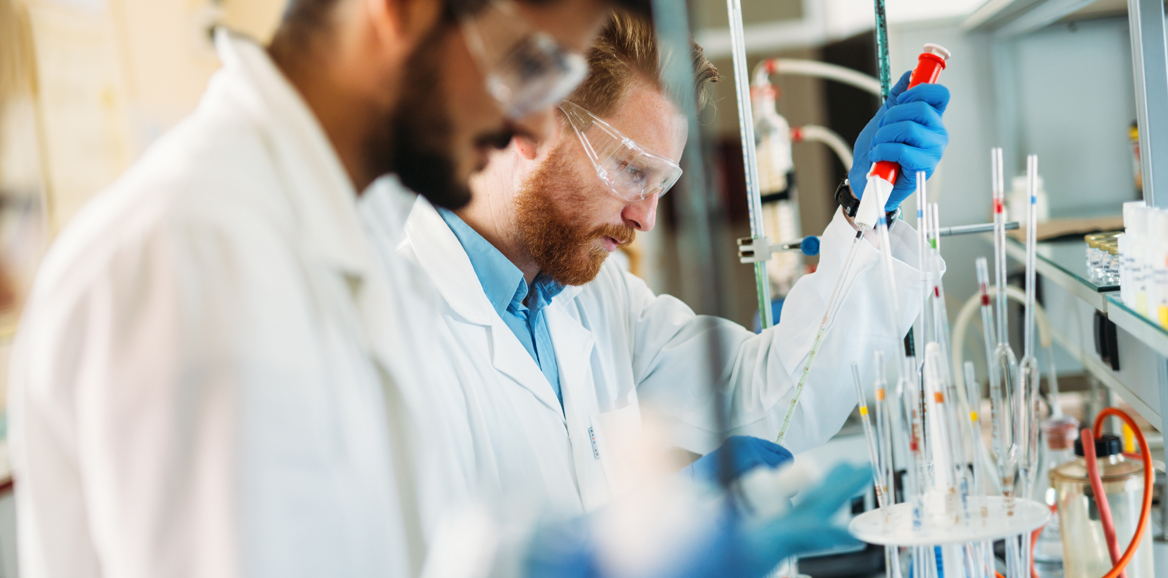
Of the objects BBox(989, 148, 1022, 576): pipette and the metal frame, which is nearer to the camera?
BBox(989, 148, 1022, 576): pipette

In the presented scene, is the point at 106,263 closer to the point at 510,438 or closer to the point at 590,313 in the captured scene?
the point at 510,438

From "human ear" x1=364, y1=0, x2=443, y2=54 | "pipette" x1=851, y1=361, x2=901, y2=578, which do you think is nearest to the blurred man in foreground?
"human ear" x1=364, y1=0, x2=443, y2=54

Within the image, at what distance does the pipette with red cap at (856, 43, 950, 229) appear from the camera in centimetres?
92

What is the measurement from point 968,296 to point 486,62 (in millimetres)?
1874

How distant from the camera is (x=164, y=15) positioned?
4.01 ft

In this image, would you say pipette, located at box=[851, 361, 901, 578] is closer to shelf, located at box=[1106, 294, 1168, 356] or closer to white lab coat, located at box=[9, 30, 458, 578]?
shelf, located at box=[1106, 294, 1168, 356]

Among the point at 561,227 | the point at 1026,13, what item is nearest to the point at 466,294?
the point at 561,227

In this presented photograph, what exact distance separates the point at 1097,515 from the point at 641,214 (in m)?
0.88

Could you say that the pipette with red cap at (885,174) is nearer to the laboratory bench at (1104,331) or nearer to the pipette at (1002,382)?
the pipette at (1002,382)

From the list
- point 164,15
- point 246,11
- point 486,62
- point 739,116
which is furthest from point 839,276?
point 164,15

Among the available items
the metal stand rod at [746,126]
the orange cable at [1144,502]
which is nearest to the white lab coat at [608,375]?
the metal stand rod at [746,126]

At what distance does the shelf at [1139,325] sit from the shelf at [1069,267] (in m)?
0.06

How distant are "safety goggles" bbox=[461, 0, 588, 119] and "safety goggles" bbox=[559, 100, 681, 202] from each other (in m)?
0.49

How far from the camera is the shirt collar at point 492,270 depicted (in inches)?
51.3
